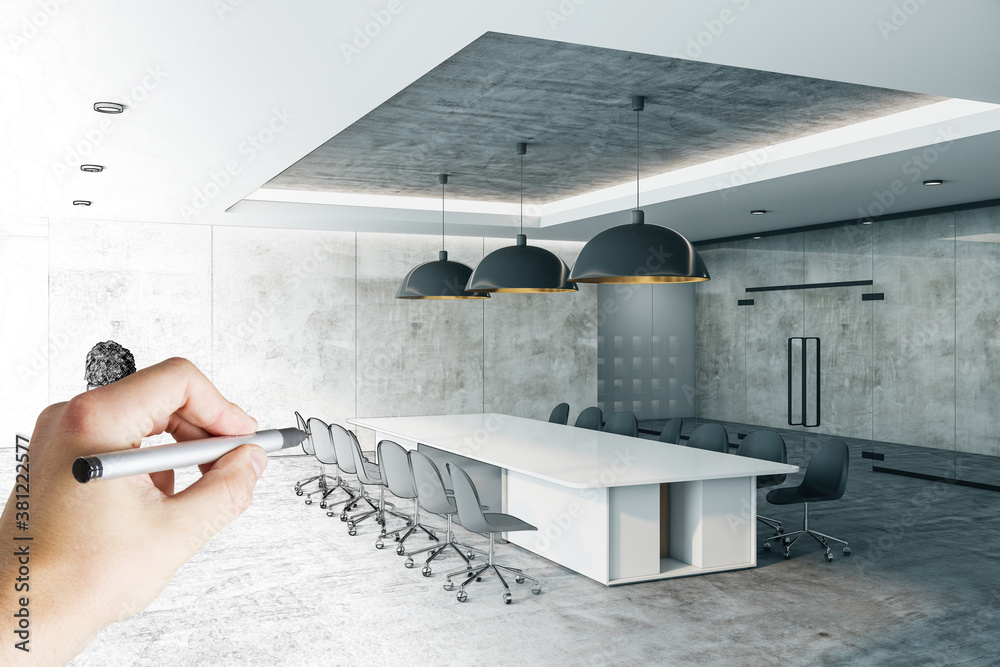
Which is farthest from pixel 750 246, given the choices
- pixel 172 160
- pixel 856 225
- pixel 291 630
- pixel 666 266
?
pixel 291 630

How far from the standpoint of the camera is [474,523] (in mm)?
4957

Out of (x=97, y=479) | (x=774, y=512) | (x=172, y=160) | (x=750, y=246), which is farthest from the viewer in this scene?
(x=750, y=246)

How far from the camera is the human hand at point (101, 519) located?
1.85ft

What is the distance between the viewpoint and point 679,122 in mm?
6520

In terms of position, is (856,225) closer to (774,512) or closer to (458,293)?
(774,512)

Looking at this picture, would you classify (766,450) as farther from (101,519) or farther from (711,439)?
(101,519)

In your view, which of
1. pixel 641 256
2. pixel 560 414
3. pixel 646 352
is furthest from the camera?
pixel 646 352

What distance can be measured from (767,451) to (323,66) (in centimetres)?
450

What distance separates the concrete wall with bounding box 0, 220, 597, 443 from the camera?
9875 mm

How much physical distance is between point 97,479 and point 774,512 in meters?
7.56

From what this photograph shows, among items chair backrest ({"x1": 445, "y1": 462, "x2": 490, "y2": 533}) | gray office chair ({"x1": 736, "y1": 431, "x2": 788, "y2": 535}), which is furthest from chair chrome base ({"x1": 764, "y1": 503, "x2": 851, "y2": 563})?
chair backrest ({"x1": 445, "y1": 462, "x2": 490, "y2": 533})

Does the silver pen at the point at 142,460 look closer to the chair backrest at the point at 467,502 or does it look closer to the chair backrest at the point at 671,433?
the chair backrest at the point at 467,502

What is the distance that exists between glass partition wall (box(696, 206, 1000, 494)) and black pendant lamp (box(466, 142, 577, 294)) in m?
5.33

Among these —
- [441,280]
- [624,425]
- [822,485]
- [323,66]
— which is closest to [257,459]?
[323,66]
